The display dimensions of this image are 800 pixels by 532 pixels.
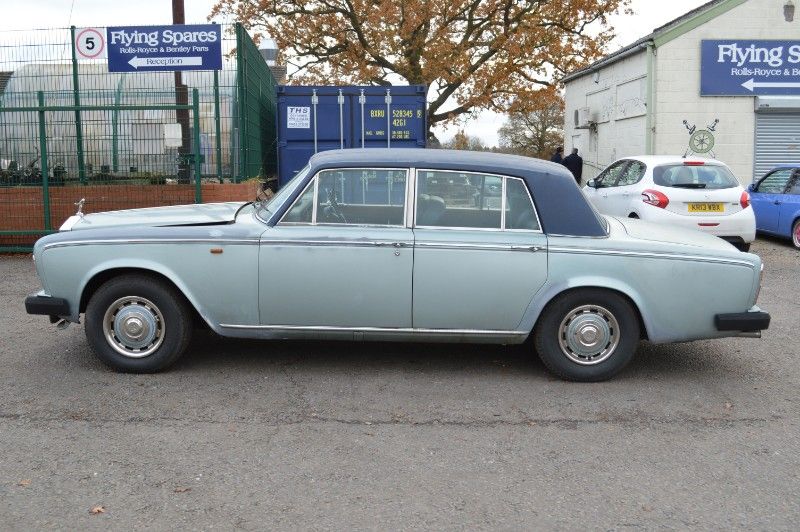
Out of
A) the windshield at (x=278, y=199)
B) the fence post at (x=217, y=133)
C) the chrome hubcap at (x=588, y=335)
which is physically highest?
the fence post at (x=217, y=133)

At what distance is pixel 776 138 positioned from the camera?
17906 mm

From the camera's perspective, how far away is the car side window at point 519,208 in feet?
18.9

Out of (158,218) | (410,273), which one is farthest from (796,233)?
(158,218)

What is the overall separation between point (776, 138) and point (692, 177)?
7483 millimetres

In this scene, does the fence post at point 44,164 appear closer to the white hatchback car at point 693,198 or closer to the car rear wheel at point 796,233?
the white hatchback car at point 693,198

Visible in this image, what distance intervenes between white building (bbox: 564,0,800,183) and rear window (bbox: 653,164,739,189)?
20.9ft

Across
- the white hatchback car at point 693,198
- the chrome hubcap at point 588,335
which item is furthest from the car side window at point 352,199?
the white hatchback car at point 693,198

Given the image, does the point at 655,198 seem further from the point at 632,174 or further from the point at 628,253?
the point at 628,253

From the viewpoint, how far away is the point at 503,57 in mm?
29953

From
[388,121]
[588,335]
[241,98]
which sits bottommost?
[588,335]

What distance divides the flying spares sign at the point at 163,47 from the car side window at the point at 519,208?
844 centimetres

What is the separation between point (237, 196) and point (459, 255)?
7271 mm

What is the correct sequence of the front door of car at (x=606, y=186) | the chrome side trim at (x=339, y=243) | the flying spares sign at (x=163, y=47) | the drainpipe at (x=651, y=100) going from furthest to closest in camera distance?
the drainpipe at (x=651, y=100) → the flying spares sign at (x=163, y=47) → the front door of car at (x=606, y=186) → the chrome side trim at (x=339, y=243)

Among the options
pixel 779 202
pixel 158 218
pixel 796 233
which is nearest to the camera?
pixel 158 218
